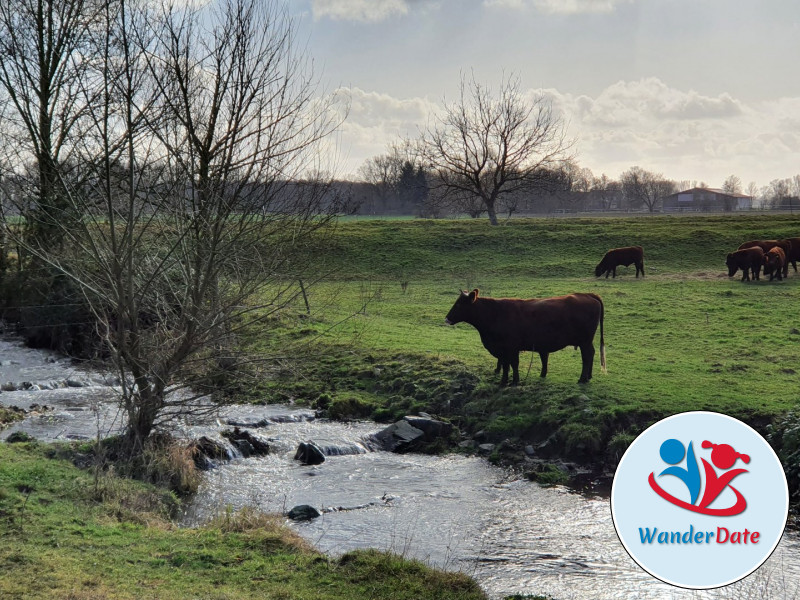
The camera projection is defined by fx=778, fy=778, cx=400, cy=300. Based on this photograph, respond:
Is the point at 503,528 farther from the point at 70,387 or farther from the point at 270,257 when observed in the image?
the point at 70,387

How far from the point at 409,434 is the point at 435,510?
3567mm

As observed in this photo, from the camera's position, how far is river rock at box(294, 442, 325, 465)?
1371cm

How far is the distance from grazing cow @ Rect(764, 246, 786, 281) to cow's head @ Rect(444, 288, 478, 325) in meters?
19.2

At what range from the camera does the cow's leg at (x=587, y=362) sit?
16.4 metres

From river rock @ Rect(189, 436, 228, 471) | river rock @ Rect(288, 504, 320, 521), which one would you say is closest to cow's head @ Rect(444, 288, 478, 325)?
river rock @ Rect(189, 436, 228, 471)

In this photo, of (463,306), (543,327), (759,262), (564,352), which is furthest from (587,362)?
(759,262)

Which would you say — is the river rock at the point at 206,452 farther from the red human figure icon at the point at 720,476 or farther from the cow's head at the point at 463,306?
the red human figure icon at the point at 720,476

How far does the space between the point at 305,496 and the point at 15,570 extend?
16.6ft

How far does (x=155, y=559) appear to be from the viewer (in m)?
8.11

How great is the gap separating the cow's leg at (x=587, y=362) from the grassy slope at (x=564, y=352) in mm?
231

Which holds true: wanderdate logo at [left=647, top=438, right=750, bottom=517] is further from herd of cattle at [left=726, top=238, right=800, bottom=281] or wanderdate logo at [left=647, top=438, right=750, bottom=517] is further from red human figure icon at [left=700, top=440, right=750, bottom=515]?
herd of cattle at [left=726, top=238, right=800, bottom=281]

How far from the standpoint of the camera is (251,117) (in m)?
12.0

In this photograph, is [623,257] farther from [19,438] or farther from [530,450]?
[19,438]

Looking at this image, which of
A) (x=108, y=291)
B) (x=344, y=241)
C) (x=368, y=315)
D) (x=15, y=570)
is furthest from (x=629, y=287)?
(x=15, y=570)
